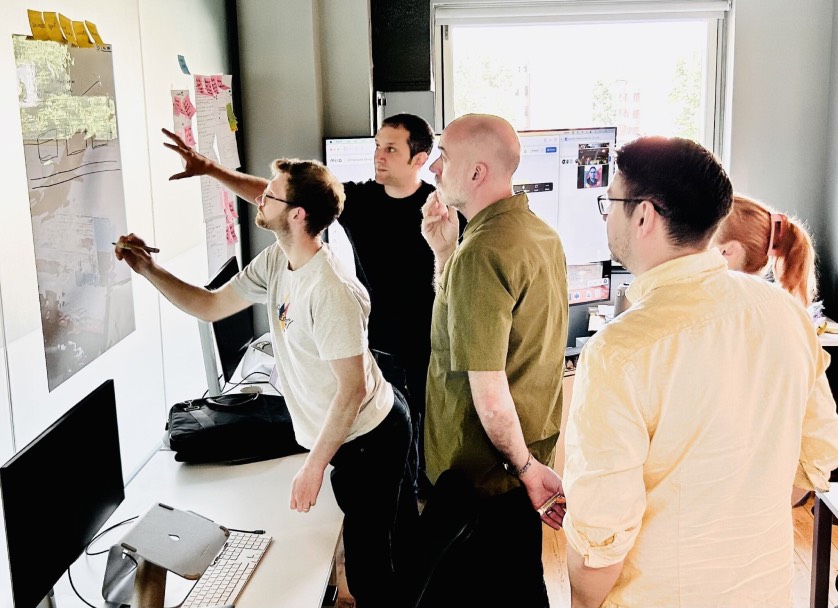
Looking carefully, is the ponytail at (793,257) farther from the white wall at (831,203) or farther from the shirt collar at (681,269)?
the white wall at (831,203)

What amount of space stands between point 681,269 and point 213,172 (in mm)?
1566

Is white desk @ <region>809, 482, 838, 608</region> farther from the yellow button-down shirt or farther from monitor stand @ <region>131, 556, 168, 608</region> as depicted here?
monitor stand @ <region>131, 556, 168, 608</region>

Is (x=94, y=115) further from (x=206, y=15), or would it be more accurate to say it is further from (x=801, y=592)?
(x=801, y=592)

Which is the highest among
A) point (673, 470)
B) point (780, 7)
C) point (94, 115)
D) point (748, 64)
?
point (780, 7)

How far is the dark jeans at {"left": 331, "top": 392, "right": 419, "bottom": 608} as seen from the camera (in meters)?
2.09

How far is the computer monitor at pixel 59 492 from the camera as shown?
1.42m

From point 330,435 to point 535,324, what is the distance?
600 millimetres

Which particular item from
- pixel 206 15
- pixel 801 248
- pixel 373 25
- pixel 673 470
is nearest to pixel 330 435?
pixel 673 470

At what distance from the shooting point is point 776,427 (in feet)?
4.59

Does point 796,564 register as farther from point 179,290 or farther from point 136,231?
point 136,231

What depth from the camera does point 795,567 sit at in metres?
3.12

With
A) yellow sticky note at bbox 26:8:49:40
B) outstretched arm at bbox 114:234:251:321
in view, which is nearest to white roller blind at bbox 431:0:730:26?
outstretched arm at bbox 114:234:251:321

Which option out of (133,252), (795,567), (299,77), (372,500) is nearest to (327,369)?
(372,500)

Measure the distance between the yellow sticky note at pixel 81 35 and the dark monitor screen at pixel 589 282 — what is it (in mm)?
2583
